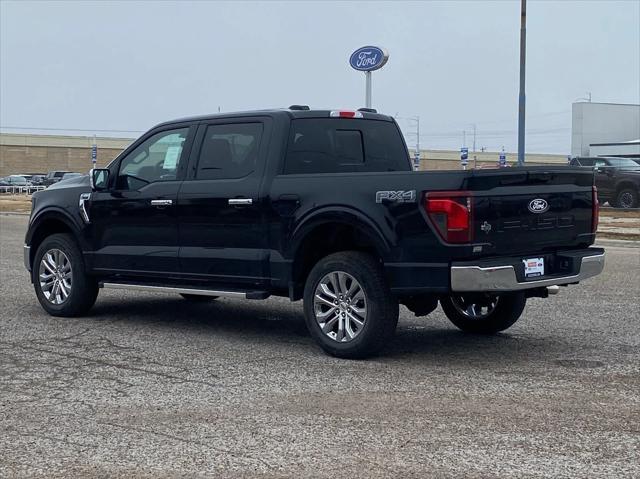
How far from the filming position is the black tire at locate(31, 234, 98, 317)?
33.2 ft

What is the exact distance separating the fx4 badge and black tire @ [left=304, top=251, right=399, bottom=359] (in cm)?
57

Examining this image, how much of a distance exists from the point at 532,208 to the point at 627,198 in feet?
84.0

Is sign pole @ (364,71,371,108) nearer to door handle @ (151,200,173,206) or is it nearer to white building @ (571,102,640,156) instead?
door handle @ (151,200,173,206)

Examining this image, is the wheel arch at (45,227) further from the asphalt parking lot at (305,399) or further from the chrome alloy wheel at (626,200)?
the chrome alloy wheel at (626,200)

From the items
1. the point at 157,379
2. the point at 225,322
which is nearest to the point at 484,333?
the point at 225,322

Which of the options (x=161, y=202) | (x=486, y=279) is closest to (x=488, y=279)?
(x=486, y=279)

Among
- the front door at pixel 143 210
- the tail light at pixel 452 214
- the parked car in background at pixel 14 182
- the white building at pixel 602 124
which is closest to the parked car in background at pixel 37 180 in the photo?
the parked car in background at pixel 14 182

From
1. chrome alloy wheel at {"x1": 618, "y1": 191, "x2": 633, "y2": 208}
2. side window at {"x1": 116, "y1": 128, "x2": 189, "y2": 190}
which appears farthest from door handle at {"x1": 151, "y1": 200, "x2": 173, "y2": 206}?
chrome alloy wheel at {"x1": 618, "y1": 191, "x2": 633, "y2": 208}

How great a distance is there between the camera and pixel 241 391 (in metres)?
6.82

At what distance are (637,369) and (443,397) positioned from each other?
1.89 meters

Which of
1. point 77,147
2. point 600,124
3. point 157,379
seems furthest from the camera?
→ point 77,147

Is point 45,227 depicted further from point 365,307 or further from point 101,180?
point 365,307

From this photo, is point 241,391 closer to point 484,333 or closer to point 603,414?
point 603,414

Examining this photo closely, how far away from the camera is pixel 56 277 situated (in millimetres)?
10367
